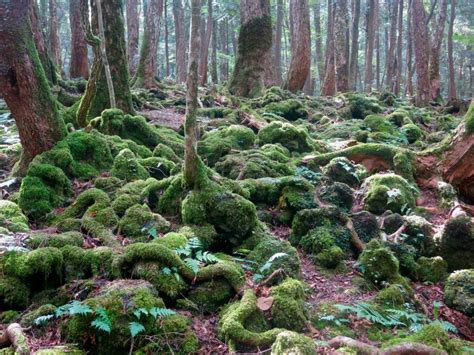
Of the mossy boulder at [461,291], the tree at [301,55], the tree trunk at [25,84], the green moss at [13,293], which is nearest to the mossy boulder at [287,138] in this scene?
the tree trunk at [25,84]

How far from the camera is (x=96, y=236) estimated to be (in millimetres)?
5039

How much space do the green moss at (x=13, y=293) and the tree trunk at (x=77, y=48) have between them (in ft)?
43.2

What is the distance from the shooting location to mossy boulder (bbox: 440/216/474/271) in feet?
19.3

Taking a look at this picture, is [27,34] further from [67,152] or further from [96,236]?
[96,236]

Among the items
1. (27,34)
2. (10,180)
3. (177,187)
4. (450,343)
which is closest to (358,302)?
(450,343)

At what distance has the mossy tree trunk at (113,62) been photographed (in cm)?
892

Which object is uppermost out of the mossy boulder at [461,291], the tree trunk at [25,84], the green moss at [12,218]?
the tree trunk at [25,84]

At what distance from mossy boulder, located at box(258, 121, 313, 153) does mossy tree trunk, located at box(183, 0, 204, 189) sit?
14.4 ft

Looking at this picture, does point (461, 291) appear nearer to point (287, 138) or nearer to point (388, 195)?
point (388, 195)

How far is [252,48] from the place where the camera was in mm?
15094

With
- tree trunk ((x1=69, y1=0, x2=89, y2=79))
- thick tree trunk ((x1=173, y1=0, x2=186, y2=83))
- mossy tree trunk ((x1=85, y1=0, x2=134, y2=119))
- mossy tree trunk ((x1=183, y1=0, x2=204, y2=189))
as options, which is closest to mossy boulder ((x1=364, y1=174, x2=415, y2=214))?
mossy tree trunk ((x1=183, y1=0, x2=204, y2=189))

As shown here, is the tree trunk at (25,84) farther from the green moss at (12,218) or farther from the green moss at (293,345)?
the green moss at (293,345)

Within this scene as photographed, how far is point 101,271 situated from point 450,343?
307 centimetres

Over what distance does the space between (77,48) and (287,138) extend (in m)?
9.64
